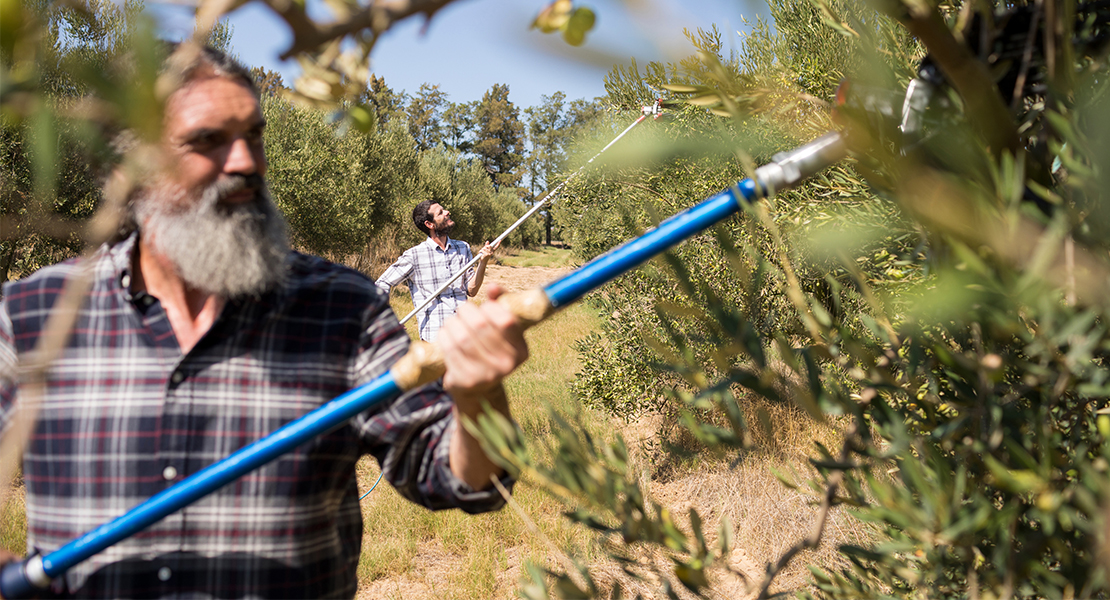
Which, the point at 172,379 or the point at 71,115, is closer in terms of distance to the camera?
the point at 71,115

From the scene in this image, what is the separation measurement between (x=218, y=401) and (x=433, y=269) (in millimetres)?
4616

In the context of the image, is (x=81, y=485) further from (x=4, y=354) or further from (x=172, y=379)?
(x=4, y=354)

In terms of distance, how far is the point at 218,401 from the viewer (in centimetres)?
133

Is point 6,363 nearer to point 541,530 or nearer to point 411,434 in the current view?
point 411,434

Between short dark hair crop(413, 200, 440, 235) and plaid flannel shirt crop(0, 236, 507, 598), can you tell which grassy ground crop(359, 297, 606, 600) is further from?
short dark hair crop(413, 200, 440, 235)

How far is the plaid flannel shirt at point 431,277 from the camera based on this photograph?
5797 mm

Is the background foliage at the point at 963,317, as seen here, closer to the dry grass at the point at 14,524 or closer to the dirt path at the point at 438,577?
the dirt path at the point at 438,577

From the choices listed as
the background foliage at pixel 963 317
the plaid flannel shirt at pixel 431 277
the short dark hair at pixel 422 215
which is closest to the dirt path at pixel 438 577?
the plaid flannel shirt at pixel 431 277

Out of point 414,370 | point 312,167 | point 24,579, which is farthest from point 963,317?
point 312,167

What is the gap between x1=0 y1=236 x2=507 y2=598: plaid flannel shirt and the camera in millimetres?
1275

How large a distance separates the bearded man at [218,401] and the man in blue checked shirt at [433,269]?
14.1 ft

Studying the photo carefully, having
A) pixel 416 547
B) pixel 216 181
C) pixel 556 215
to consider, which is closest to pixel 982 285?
pixel 216 181

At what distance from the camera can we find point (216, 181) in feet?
4.45

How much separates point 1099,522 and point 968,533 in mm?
158
